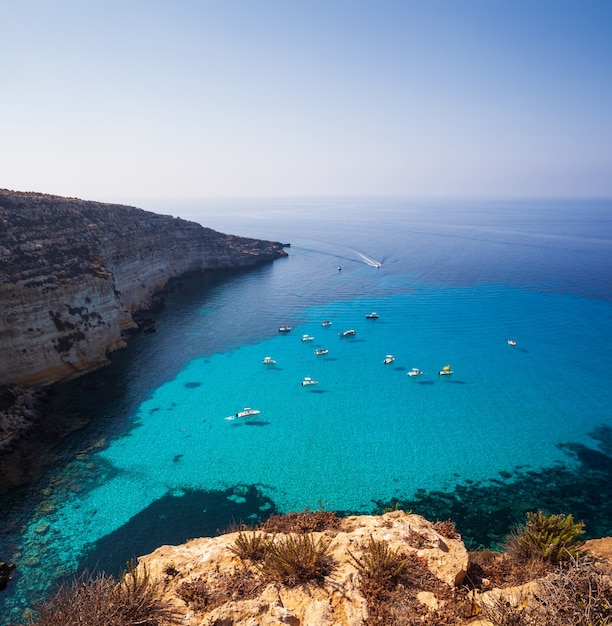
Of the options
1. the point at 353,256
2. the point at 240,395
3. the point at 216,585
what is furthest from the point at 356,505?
the point at 353,256

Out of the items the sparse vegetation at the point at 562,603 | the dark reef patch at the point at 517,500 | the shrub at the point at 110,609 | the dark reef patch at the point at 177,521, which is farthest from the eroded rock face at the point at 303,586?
the dark reef patch at the point at 517,500

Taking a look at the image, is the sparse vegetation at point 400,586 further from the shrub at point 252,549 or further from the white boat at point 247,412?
the white boat at point 247,412

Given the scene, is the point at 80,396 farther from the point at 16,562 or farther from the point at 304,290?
the point at 304,290

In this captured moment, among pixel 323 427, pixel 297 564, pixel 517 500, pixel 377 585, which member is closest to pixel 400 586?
pixel 377 585

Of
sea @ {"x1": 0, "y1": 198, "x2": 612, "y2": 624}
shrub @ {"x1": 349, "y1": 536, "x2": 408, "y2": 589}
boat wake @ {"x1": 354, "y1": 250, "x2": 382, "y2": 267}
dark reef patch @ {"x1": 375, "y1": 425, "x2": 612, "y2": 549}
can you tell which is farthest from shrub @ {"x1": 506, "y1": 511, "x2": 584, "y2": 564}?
boat wake @ {"x1": 354, "y1": 250, "x2": 382, "y2": 267}

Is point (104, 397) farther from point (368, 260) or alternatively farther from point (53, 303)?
point (368, 260)

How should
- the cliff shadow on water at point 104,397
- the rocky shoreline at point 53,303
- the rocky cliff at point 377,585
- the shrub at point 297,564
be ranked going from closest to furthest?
1. the rocky cliff at point 377,585
2. the shrub at point 297,564
3. the cliff shadow on water at point 104,397
4. the rocky shoreline at point 53,303

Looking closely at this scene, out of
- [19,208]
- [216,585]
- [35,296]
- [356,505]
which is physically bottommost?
[356,505]
